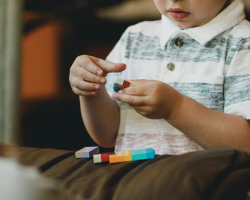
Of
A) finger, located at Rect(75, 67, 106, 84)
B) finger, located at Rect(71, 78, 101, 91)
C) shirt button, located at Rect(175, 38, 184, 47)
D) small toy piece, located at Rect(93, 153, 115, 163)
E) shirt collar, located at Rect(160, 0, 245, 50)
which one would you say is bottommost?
small toy piece, located at Rect(93, 153, 115, 163)

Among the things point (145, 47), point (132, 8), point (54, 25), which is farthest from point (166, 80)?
point (54, 25)

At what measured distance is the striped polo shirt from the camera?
1.57ft

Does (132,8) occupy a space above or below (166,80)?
above

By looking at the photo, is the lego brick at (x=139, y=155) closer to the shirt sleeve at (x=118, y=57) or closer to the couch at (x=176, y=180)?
the couch at (x=176, y=180)

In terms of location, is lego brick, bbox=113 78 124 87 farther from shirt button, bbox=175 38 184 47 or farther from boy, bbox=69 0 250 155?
shirt button, bbox=175 38 184 47

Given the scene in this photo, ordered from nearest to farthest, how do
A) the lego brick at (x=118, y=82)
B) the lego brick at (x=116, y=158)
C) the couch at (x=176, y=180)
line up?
the couch at (x=176, y=180) < the lego brick at (x=116, y=158) < the lego brick at (x=118, y=82)

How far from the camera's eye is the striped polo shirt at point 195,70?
479mm

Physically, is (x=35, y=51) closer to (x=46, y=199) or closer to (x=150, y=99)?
(x=150, y=99)

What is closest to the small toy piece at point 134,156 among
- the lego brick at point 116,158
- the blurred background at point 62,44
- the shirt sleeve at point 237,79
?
the lego brick at point 116,158

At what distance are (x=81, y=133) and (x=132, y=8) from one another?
1.25 ft

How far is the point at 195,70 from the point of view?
1.72 ft

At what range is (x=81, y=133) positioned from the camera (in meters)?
0.69

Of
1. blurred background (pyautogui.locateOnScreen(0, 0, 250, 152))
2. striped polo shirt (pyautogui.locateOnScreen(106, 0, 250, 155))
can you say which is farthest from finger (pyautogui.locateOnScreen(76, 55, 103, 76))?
blurred background (pyautogui.locateOnScreen(0, 0, 250, 152))

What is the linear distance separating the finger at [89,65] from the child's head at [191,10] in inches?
7.4
